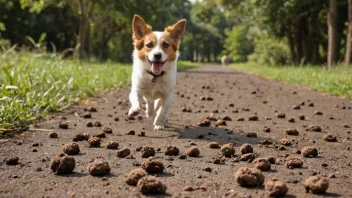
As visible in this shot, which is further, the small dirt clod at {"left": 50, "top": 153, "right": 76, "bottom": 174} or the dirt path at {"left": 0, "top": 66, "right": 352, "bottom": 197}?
the small dirt clod at {"left": 50, "top": 153, "right": 76, "bottom": 174}

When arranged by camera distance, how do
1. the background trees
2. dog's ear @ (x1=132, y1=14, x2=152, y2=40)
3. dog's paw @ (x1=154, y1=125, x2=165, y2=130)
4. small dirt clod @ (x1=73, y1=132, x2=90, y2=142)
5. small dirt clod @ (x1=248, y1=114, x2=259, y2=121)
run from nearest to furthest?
small dirt clod @ (x1=73, y1=132, x2=90, y2=142) < dog's paw @ (x1=154, y1=125, x2=165, y2=130) < dog's ear @ (x1=132, y1=14, x2=152, y2=40) < small dirt clod @ (x1=248, y1=114, x2=259, y2=121) < the background trees

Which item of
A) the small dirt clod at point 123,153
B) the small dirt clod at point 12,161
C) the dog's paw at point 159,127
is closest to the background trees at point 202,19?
the dog's paw at point 159,127

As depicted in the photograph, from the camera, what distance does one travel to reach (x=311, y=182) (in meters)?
3.00

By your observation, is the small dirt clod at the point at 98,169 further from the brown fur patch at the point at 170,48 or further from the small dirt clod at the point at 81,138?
the brown fur patch at the point at 170,48

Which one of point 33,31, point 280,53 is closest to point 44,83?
point 280,53

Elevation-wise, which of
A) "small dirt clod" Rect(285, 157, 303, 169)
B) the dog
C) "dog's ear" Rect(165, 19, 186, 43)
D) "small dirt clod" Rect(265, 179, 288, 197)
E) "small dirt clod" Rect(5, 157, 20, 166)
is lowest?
"small dirt clod" Rect(5, 157, 20, 166)

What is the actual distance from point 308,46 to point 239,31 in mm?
42023

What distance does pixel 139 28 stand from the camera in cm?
686

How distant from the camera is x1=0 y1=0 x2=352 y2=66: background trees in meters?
26.6

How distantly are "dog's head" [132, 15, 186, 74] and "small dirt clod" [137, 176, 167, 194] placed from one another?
11.4 ft

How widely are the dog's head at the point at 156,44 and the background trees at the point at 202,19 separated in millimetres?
10784

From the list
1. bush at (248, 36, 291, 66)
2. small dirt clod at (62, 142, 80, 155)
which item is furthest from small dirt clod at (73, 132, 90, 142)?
bush at (248, 36, 291, 66)

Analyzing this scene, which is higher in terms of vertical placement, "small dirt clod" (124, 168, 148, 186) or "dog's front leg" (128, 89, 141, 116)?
"dog's front leg" (128, 89, 141, 116)

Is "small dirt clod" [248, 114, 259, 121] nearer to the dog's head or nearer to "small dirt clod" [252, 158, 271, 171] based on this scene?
the dog's head
